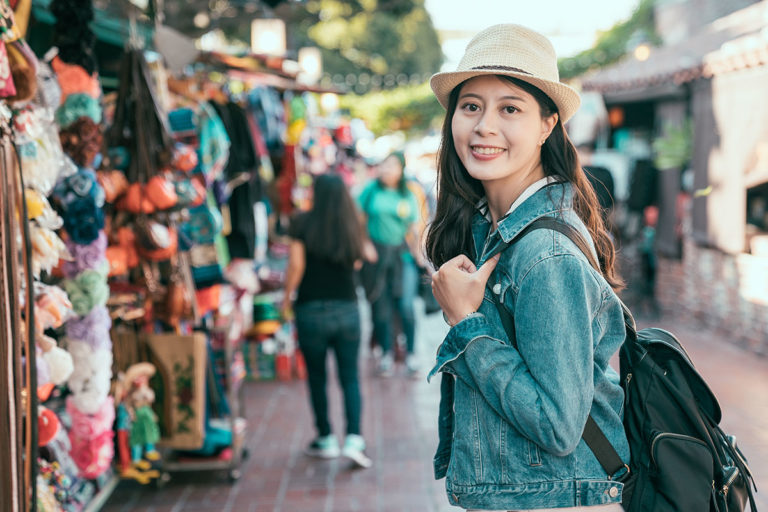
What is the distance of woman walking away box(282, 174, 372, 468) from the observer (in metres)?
5.30

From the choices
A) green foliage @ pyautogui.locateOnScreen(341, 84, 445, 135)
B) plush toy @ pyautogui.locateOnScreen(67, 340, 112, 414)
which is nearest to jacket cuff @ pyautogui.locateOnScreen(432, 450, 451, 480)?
plush toy @ pyautogui.locateOnScreen(67, 340, 112, 414)

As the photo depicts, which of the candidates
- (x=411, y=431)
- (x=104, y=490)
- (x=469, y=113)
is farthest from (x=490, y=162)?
(x=411, y=431)

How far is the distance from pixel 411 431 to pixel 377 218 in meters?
2.34

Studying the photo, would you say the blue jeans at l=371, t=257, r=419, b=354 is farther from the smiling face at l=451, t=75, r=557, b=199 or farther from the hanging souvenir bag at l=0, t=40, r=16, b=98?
the smiling face at l=451, t=75, r=557, b=199

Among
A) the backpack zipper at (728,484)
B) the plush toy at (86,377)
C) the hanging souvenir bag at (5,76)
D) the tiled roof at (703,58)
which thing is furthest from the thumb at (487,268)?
the tiled roof at (703,58)

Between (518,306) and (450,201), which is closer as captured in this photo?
(518,306)

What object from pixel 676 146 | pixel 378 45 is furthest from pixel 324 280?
pixel 378 45

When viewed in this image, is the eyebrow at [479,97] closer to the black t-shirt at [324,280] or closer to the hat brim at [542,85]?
the hat brim at [542,85]

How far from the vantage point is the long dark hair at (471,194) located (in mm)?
1973

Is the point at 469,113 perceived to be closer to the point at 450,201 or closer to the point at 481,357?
the point at 450,201

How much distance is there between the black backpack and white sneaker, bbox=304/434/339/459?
378 cm

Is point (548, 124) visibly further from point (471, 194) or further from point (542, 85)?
point (471, 194)

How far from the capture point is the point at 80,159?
11.1 ft

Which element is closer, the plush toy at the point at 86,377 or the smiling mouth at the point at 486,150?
the smiling mouth at the point at 486,150
